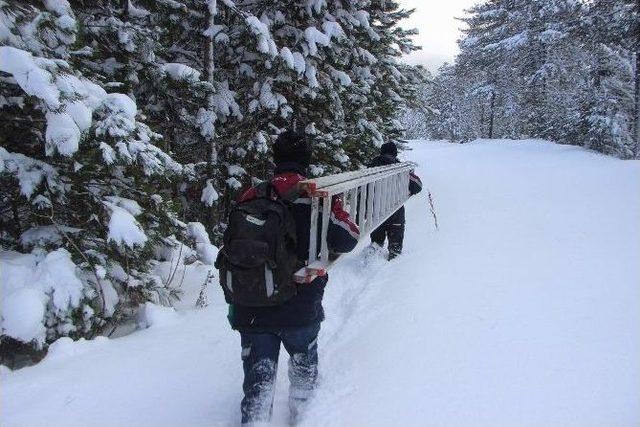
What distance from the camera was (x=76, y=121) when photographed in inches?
164

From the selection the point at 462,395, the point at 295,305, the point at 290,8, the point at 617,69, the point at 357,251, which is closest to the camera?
the point at 295,305

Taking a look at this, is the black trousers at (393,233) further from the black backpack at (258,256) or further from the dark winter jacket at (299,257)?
the black backpack at (258,256)

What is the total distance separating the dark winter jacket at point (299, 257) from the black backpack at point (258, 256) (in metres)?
0.16

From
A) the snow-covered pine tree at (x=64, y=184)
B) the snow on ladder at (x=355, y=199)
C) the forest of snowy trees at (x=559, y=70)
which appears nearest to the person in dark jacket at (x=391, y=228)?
the snow on ladder at (x=355, y=199)

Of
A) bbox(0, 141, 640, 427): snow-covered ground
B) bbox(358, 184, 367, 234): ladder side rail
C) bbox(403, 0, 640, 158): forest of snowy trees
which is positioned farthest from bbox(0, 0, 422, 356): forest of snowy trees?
bbox(403, 0, 640, 158): forest of snowy trees

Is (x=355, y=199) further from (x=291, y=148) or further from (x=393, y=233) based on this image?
(x=393, y=233)

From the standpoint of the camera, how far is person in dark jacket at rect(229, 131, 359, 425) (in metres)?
3.29

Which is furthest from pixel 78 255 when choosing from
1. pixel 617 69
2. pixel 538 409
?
pixel 617 69

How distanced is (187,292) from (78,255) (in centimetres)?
213

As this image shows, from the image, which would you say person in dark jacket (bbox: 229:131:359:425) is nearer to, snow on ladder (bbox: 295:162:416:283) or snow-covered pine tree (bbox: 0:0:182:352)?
snow on ladder (bbox: 295:162:416:283)

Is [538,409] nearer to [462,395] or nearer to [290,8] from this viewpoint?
[462,395]

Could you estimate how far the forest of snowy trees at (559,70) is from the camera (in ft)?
79.3

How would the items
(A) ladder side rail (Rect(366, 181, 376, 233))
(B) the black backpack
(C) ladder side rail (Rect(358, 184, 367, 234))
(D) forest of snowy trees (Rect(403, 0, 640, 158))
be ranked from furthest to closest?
(D) forest of snowy trees (Rect(403, 0, 640, 158))
(A) ladder side rail (Rect(366, 181, 376, 233))
(C) ladder side rail (Rect(358, 184, 367, 234))
(B) the black backpack

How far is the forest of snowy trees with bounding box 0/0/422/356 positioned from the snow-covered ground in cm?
69
